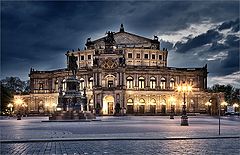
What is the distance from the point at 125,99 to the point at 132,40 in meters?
28.1

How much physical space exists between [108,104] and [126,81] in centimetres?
830

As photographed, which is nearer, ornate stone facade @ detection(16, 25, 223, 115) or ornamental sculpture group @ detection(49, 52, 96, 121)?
ornamental sculpture group @ detection(49, 52, 96, 121)

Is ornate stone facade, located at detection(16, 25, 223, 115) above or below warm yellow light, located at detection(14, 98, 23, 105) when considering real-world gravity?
above

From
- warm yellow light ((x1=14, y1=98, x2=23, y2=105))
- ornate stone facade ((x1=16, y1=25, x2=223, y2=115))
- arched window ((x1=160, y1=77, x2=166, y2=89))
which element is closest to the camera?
ornate stone facade ((x1=16, y1=25, x2=223, y2=115))

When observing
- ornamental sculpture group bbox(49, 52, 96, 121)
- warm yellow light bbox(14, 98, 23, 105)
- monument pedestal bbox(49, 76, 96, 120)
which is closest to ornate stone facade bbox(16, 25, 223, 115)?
warm yellow light bbox(14, 98, 23, 105)

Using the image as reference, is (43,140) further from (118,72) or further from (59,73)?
(59,73)

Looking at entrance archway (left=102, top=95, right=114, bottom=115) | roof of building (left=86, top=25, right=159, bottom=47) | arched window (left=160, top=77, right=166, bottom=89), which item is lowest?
entrance archway (left=102, top=95, right=114, bottom=115)

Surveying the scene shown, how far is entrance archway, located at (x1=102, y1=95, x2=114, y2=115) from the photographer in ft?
389

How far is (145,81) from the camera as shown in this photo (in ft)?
402

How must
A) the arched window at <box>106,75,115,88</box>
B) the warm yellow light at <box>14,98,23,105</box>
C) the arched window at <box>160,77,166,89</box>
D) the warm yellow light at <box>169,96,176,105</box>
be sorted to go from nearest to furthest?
the arched window at <box>106,75,115,88</box>
the warm yellow light at <box>169,96,176,105</box>
the arched window at <box>160,77,166,89</box>
the warm yellow light at <box>14,98,23,105</box>

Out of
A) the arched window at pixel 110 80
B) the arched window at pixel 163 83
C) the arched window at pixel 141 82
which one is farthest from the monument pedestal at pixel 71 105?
the arched window at pixel 163 83

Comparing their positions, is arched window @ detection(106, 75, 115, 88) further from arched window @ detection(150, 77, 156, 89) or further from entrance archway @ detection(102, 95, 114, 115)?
arched window @ detection(150, 77, 156, 89)

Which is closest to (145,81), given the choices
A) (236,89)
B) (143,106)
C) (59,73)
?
(143,106)

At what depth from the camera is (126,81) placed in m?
121
